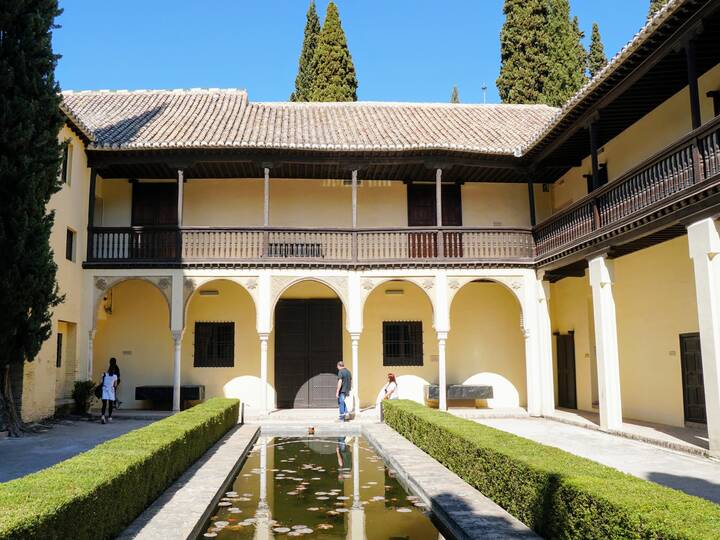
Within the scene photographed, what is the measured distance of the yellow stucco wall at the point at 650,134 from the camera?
12766mm

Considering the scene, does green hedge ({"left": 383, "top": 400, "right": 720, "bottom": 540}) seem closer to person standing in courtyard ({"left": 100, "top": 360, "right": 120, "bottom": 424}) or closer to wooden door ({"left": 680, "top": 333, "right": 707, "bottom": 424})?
wooden door ({"left": 680, "top": 333, "right": 707, "bottom": 424})

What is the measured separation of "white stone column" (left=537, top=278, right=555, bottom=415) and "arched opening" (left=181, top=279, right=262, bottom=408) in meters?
7.61

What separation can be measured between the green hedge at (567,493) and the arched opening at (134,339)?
11523mm

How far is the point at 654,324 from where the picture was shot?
1484 cm

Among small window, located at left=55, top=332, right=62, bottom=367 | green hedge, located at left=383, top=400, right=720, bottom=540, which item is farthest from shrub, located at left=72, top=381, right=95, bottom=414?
green hedge, located at left=383, top=400, right=720, bottom=540

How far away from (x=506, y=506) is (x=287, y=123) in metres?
15.0

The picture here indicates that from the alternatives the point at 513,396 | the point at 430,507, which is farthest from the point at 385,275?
the point at 430,507

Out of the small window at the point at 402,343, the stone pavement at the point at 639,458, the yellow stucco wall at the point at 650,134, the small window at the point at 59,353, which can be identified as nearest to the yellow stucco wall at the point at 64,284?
the small window at the point at 59,353

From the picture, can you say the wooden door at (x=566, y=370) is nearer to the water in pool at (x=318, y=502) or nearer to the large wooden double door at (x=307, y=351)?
the large wooden double door at (x=307, y=351)

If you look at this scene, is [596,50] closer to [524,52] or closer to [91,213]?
[524,52]

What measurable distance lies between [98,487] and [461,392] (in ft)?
46.6

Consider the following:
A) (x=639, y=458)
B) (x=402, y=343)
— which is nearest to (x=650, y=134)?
(x=639, y=458)

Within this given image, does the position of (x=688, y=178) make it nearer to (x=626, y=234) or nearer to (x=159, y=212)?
(x=626, y=234)

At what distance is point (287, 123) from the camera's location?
1972 cm
